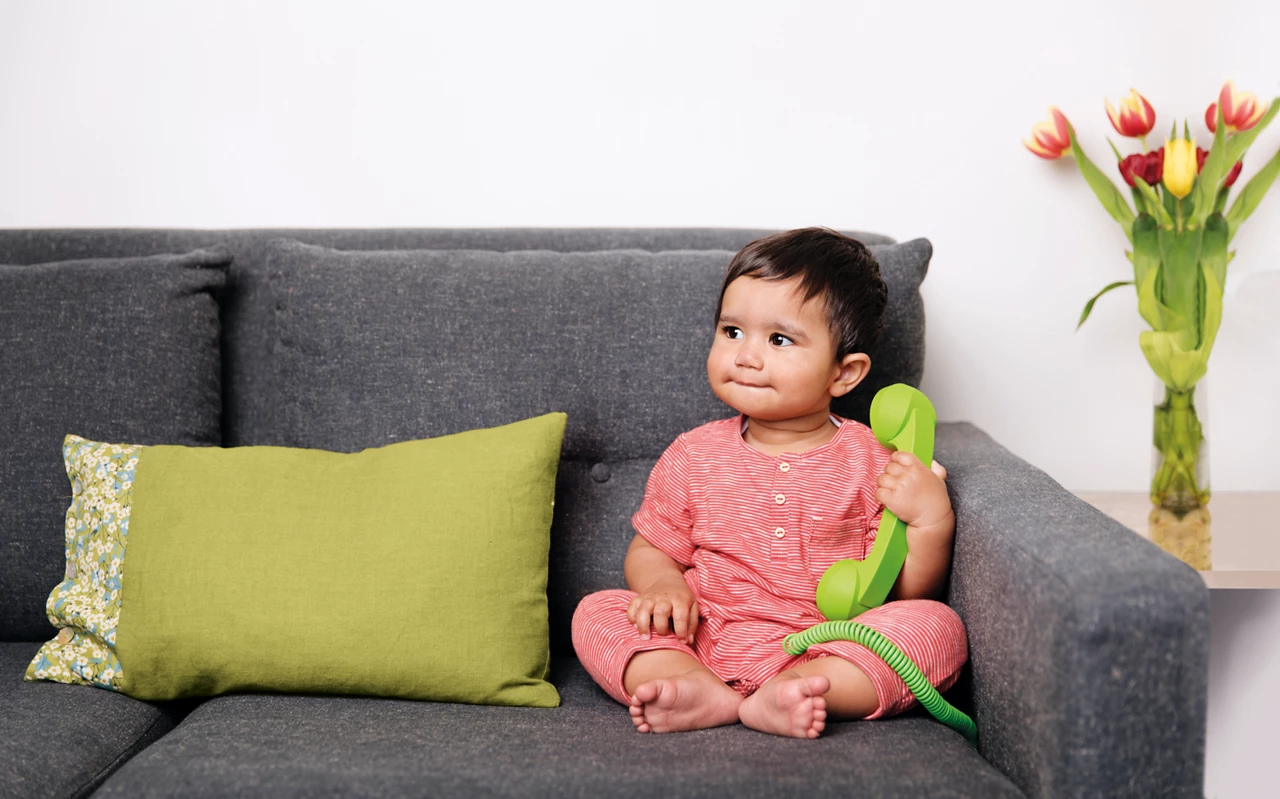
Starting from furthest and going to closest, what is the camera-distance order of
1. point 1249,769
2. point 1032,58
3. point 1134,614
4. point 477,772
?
point 1032,58 → point 1249,769 → point 477,772 → point 1134,614

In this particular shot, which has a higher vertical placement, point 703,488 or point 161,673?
point 703,488

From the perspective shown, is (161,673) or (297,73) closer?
(161,673)

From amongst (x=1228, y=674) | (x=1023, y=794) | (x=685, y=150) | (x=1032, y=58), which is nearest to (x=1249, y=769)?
(x=1228, y=674)

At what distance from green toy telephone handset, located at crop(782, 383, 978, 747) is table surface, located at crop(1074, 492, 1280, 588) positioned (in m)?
0.37

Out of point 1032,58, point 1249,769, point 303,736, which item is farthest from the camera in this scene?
point 1032,58

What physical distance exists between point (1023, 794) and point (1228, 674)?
0.80 meters

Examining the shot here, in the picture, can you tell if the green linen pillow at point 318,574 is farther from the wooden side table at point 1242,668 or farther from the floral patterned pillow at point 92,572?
the wooden side table at point 1242,668

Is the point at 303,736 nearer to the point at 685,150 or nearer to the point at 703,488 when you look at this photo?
the point at 703,488

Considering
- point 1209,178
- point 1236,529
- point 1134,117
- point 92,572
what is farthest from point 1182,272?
point 92,572

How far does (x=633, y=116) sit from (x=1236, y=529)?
3.82ft

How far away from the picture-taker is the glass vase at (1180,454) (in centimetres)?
169

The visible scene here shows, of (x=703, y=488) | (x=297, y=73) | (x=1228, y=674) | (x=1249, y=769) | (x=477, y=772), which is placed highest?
(x=297, y=73)

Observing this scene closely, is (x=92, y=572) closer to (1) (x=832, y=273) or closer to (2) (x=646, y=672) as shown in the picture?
(2) (x=646, y=672)

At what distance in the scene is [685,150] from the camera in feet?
6.10
